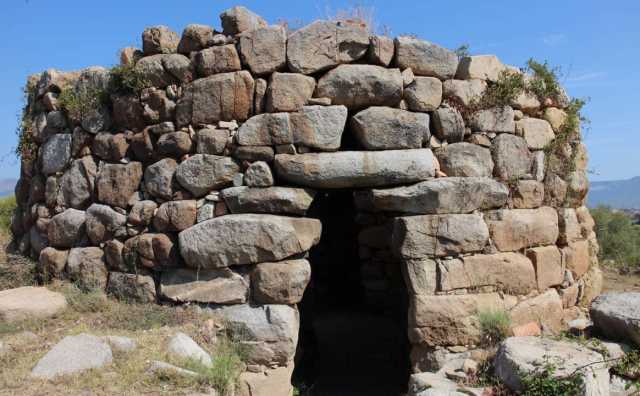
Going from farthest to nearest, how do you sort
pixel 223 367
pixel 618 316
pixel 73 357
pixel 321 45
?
pixel 321 45 < pixel 618 316 < pixel 223 367 < pixel 73 357

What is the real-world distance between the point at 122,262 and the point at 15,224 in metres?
2.20

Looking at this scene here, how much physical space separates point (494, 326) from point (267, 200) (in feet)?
7.00

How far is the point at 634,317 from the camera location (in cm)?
418

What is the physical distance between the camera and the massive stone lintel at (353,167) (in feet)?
15.3

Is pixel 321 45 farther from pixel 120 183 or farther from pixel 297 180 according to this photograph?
pixel 120 183

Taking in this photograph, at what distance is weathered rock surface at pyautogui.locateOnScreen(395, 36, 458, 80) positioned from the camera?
16.1 ft

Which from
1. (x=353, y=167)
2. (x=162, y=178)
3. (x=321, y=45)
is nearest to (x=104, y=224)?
(x=162, y=178)

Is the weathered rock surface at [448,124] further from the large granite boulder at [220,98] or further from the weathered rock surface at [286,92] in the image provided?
the large granite boulder at [220,98]

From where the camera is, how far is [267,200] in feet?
15.4

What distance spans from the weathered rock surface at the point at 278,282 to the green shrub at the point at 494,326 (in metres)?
1.53

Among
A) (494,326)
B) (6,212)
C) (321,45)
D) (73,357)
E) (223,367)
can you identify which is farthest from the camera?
(6,212)

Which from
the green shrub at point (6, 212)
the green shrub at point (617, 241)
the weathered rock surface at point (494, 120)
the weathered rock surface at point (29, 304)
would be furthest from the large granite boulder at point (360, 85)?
the green shrub at point (617, 241)

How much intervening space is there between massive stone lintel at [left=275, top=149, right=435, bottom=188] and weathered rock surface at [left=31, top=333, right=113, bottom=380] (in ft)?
6.35

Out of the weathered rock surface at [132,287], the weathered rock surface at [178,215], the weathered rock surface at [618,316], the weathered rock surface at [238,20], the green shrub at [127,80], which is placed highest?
the weathered rock surface at [238,20]
